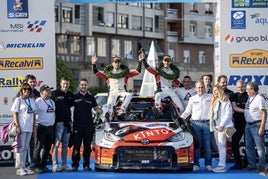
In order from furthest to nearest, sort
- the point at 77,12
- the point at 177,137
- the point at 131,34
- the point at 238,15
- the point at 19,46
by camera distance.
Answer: the point at 131,34 → the point at 77,12 → the point at 238,15 → the point at 19,46 → the point at 177,137

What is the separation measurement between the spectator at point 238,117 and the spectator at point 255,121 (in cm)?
30

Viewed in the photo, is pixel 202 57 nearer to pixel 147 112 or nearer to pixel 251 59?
pixel 251 59

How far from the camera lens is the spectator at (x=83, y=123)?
1409cm

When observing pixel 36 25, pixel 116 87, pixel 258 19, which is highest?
pixel 258 19

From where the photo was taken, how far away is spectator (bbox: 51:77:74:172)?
1409 centimetres

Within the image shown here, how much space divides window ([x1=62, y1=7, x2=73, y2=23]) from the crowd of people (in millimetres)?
45337

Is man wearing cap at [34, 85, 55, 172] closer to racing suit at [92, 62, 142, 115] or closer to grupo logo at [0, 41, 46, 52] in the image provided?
racing suit at [92, 62, 142, 115]

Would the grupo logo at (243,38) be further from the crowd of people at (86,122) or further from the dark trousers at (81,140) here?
the dark trousers at (81,140)

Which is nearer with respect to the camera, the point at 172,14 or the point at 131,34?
the point at 131,34

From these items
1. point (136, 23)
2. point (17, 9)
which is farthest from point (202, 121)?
point (136, 23)

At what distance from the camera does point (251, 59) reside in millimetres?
15914

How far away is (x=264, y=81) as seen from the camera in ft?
52.1

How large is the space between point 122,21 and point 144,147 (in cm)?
5232

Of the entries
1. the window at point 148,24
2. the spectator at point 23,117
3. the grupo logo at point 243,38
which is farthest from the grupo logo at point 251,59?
the window at point 148,24
